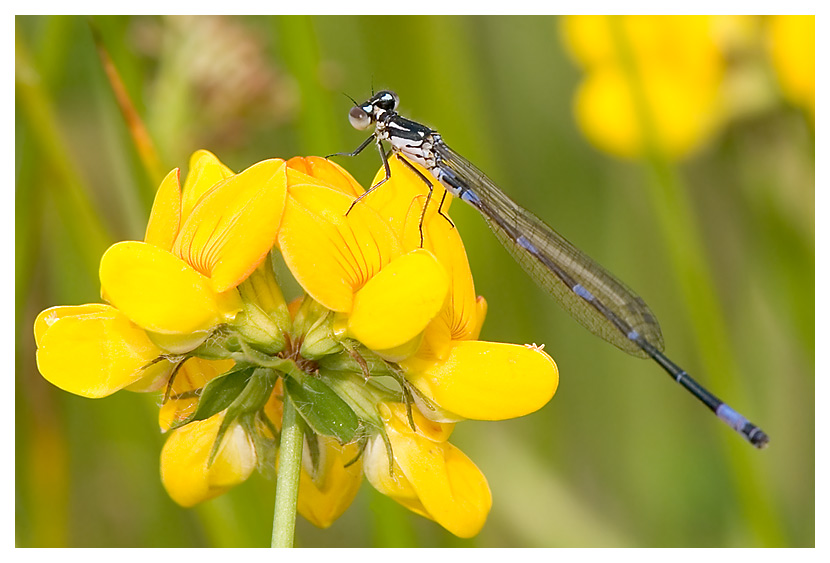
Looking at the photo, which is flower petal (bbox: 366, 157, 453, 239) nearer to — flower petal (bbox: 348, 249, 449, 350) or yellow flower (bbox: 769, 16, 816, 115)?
flower petal (bbox: 348, 249, 449, 350)

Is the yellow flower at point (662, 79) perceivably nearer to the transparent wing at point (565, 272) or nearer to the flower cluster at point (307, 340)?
the transparent wing at point (565, 272)

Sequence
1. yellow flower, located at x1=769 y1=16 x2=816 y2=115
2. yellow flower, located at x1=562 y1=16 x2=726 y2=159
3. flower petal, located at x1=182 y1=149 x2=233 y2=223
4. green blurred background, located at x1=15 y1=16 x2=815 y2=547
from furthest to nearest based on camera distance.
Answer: yellow flower, located at x1=562 y1=16 x2=726 y2=159
yellow flower, located at x1=769 y1=16 x2=816 y2=115
green blurred background, located at x1=15 y1=16 x2=815 y2=547
flower petal, located at x1=182 y1=149 x2=233 y2=223

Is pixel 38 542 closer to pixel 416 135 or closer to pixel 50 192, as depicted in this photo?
pixel 50 192

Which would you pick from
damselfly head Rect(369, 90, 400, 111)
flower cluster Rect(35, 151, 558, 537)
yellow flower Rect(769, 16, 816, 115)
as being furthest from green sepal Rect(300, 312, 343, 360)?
yellow flower Rect(769, 16, 816, 115)

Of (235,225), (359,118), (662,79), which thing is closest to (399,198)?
(235,225)

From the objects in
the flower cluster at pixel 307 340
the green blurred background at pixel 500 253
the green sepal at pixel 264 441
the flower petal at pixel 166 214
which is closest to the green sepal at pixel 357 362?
the flower cluster at pixel 307 340

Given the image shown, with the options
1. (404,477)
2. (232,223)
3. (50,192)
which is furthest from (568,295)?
(50,192)

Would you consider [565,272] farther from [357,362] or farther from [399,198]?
[357,362]
